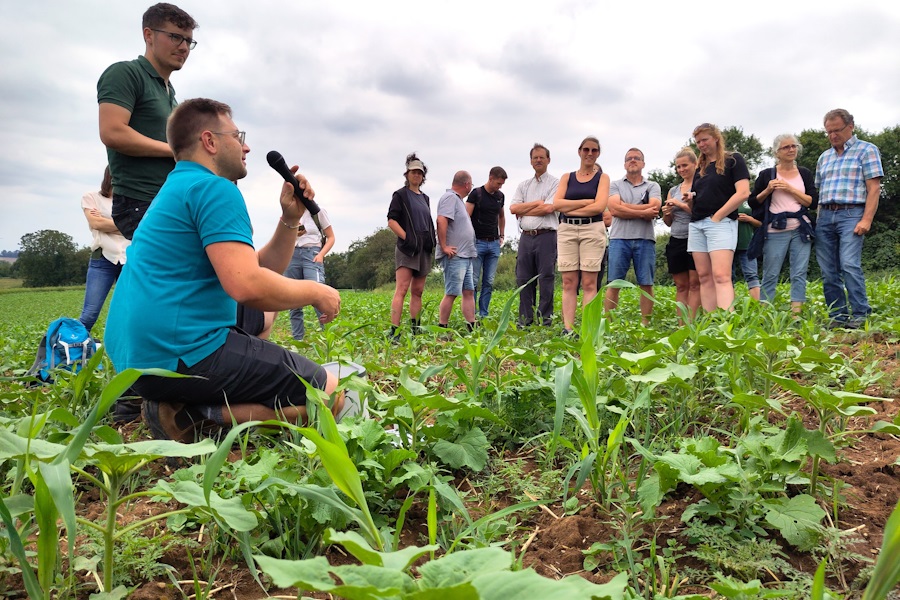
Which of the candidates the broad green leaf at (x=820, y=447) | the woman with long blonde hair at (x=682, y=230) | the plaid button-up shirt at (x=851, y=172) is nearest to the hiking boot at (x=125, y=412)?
the broad green leaf at (x=820, y=447)

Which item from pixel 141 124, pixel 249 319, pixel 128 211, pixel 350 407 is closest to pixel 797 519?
pixel 350 407

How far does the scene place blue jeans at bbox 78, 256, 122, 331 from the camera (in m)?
3.94

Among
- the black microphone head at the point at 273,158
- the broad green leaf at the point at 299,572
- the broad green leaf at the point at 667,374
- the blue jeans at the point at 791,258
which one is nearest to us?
the broad green leaf at the point at 299,572

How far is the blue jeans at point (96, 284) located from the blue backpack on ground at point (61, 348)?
45 cm

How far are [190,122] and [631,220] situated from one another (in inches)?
162

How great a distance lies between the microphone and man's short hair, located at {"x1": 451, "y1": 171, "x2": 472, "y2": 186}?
3500 millimetres

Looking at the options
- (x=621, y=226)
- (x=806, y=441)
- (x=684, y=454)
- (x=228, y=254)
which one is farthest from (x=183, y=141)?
(x=621, y=226)

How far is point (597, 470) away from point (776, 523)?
46 centimetres

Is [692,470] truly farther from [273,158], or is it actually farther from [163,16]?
[163,16]

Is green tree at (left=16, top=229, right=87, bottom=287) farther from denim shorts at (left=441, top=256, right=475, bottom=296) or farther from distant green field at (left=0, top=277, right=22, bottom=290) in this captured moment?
denim shorts at (left=441, top=256, right=475, bottom=296)

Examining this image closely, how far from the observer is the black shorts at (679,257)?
5516 mm

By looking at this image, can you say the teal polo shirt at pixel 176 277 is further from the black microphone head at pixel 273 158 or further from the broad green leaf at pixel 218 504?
the broad green leaf at pixel 218 504

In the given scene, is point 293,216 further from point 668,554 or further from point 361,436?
point 668,554

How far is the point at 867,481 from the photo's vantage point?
6.06 ft
